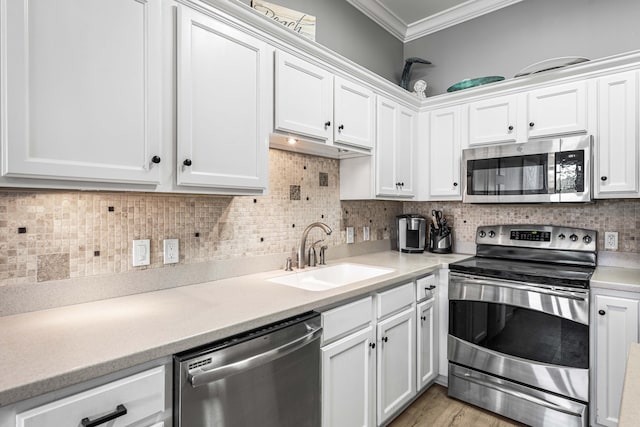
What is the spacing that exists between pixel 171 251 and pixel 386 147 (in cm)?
160

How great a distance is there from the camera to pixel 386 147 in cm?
252

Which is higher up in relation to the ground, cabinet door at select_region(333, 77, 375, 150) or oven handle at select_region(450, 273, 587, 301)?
cabinet door at select_region(333, 77, 375, 150)

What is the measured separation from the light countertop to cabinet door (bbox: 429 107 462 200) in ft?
4.38

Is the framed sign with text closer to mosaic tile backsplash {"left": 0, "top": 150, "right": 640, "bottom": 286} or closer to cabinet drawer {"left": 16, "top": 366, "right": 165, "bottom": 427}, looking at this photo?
mosaic tile backsplash {"left": 0, "top": 150, "right": 640, "bottom": 286}

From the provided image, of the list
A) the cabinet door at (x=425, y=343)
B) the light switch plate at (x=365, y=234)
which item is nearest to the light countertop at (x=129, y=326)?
the cabinet door at (x=425, y=343)

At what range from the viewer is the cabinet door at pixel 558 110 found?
2199 millimetres

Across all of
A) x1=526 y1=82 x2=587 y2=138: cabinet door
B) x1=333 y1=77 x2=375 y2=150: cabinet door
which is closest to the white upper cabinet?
x1=333 y1=77 x2=375 y2=150: cabinet door

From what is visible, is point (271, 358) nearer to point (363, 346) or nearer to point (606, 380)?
point (363, 346)

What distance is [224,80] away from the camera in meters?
1.50

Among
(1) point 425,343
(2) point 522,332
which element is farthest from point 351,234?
(2) point 522,332

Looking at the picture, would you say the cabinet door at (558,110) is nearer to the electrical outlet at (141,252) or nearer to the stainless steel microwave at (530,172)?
the stainless steel microwave at (530,172)

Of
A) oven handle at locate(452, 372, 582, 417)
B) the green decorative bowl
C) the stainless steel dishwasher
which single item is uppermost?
the green decorative bowl

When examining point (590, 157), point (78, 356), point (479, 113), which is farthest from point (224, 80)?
point (590, 157)

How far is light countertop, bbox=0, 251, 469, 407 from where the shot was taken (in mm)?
833
